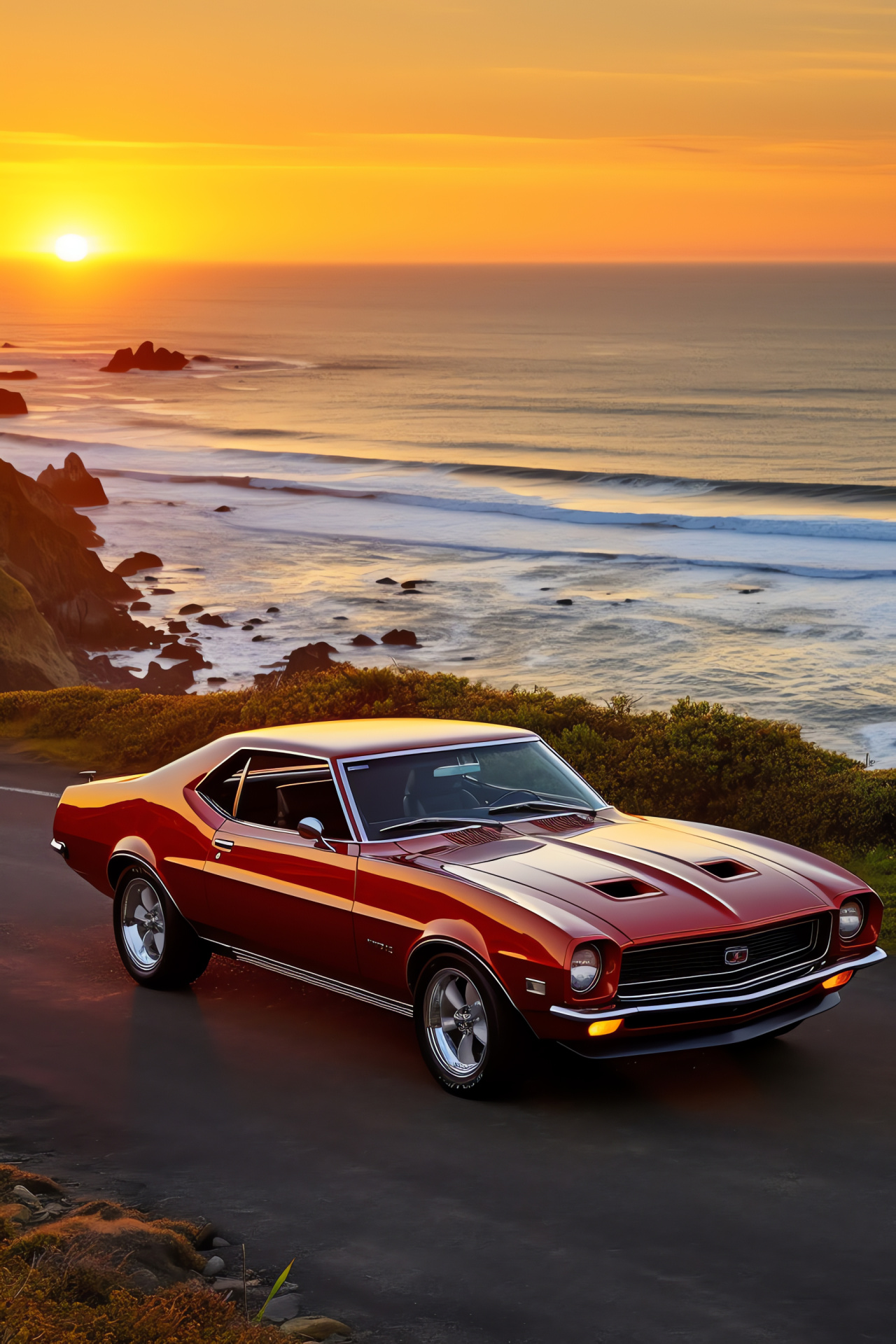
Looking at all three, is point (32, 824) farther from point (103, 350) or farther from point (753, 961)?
point (103, 350)

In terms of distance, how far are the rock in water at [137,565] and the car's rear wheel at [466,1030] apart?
35204 millimetres

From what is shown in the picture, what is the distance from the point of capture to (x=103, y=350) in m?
172

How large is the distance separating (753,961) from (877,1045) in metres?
1.43

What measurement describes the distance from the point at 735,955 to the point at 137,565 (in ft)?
123

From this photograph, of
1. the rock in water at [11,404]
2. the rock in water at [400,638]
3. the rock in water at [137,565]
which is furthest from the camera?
the rock in water at [11,404]

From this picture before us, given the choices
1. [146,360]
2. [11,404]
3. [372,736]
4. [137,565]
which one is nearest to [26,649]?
[137,565]

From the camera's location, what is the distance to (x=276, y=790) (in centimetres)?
799

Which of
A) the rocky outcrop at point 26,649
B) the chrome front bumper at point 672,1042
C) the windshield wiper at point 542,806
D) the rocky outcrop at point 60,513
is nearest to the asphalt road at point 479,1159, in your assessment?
the chrome front bumper at point 672,1042

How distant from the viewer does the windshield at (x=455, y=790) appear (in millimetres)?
7438

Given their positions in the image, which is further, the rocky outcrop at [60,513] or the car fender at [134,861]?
the rocky outcrop at [60,513]

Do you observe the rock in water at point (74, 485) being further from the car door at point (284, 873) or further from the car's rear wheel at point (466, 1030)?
the car's rear wheel at point (466, 1030)

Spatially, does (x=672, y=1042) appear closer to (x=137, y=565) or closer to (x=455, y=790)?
(x=455, y=790)

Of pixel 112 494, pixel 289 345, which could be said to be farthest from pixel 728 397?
pixel 289 345

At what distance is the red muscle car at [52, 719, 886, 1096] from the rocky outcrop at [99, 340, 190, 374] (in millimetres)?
143848
